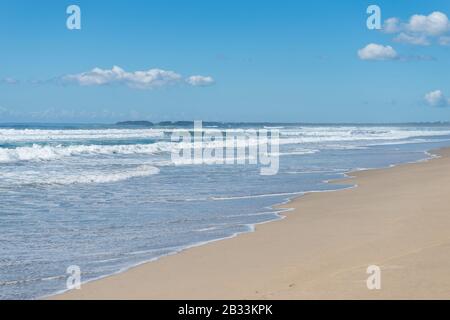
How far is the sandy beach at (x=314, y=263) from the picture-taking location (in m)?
5.05

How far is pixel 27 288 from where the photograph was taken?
5660 millimetres

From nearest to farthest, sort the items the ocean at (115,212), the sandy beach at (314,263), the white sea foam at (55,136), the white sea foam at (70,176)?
the sandy beach at (314,263) < the ocean at (115,212) < the white sea foam at (70,176) < the white sea foam at (55,136)

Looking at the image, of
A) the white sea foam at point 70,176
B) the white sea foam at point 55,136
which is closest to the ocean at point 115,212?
the white sea foam at point 70,176

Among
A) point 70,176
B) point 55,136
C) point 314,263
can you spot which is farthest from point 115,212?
point 55,136

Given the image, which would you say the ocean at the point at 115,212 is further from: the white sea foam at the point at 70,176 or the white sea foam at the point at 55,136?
the white sea foam at the point at 55,136

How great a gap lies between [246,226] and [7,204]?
16.8 ft

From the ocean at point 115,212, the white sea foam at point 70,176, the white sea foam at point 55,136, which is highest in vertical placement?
the white sea foam at point 55,136

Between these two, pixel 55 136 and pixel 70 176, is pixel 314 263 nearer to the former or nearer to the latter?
pixel 70 176

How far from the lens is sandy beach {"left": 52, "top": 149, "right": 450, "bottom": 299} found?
5.05m

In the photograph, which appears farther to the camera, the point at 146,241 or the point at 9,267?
the point at 146,241
